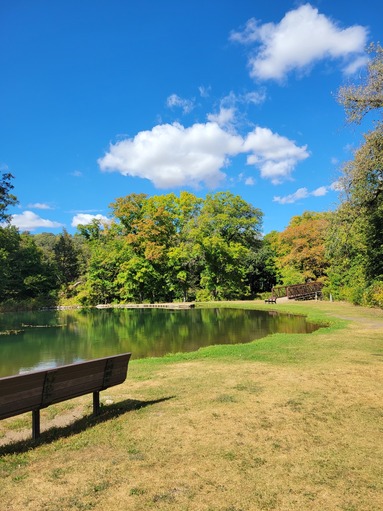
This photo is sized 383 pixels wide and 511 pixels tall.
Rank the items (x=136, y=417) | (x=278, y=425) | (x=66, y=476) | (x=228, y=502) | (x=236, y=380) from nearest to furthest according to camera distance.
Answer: (x=228, y=502), (x=66, y=476), (x=278, y=425), (x=136, y=417), (x=236, y=380)

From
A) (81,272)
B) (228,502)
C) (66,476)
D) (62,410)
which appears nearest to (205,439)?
(228,502)

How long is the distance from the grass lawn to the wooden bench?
0.48 metres

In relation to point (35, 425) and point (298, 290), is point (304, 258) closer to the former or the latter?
point (298, 290)

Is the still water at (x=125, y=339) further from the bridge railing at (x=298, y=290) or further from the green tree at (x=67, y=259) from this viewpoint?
the green tree at (x=67, y=259)

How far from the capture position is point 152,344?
1599cm

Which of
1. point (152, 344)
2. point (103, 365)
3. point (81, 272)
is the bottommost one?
point (152, 344)

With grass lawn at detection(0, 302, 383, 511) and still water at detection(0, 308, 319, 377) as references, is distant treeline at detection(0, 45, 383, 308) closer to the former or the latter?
still water at detection(0, 308, 319, 377)

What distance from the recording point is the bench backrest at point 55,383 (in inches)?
168

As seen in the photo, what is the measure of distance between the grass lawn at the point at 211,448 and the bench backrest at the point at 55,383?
500mm

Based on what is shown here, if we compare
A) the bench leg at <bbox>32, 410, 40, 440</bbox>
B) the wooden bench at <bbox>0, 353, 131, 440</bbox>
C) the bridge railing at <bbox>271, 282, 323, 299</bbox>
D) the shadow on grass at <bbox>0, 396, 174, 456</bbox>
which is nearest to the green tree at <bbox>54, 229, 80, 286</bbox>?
the bridge railing at <bbox>271, 282, 323, 299</bbox>

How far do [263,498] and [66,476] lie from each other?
6.44 feet

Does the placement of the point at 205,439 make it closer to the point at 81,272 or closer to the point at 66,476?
the point at 66,476

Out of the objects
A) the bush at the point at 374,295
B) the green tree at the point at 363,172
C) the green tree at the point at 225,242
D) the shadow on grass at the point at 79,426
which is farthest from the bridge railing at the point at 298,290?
the shadow on grass at the point at 79,426

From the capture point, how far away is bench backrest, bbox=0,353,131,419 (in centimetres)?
426
